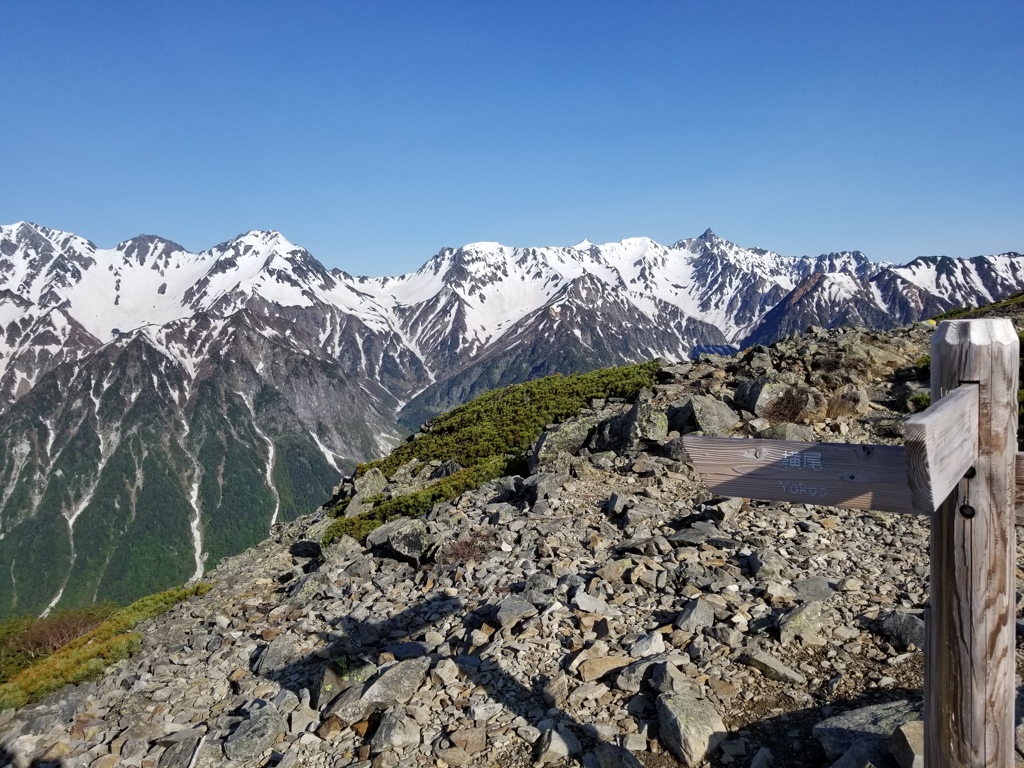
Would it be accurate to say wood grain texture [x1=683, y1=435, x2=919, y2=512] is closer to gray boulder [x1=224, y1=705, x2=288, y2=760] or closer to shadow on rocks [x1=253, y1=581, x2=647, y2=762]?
shadow on rocks [x1=253, y1=581, x2=647, y2=762]

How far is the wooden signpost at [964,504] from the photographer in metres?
3.53

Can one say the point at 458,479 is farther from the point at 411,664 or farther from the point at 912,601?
the point at 912,601

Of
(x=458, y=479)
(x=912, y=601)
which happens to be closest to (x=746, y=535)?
(x=912, y=601)

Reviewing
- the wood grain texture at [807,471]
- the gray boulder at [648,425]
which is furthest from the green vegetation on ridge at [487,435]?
the wood grain texture at [807,471]

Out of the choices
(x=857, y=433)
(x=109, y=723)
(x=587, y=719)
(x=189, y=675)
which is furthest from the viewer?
(x=857, y=433)

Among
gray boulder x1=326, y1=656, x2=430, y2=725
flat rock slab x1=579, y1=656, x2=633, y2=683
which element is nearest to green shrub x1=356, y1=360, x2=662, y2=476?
gray boulder x1=326, y1=656, x2=430, y2=725

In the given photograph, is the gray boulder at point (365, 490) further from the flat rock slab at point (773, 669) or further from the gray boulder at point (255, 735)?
the flat rock slab at point (773, 669)

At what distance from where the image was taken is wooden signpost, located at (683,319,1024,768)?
3529mm

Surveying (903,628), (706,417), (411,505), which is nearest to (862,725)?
(903,628)

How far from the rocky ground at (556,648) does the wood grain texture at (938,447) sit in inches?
135

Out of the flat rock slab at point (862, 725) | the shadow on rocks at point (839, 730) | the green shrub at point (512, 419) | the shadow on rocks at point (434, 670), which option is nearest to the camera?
the shadow on rocks at point (839, 730)

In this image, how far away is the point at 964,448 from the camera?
337 centimetres

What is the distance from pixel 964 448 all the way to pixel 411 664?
727 centimetres

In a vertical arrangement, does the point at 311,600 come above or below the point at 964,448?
below
